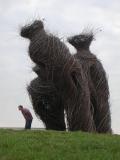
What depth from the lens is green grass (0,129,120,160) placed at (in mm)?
12688

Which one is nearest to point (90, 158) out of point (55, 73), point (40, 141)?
point (40, 141)

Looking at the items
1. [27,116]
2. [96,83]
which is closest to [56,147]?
[27,116]

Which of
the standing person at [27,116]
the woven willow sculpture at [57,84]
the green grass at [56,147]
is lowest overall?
the green grass at [56,147]

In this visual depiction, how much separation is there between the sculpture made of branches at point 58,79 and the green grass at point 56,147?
7.02 meters

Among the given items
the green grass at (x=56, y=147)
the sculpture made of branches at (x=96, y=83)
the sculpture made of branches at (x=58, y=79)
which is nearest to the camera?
the green grass at (x=56, y=147)

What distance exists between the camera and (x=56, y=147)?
13.9 meters

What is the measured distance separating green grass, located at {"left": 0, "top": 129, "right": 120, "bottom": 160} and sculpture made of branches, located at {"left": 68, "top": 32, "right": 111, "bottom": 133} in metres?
9.50

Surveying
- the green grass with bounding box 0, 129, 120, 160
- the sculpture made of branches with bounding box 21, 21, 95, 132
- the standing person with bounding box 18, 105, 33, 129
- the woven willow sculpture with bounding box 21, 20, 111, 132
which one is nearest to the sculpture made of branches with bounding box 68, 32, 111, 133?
the woven willow sculpture with bounding box 21, 20, 111, 132

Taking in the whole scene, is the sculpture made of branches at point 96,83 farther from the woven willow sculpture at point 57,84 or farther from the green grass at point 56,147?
the green grass at point 56,147

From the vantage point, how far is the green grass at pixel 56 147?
1269 cm

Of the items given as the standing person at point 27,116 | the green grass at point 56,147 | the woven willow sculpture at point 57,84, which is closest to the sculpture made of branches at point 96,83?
the woven willow sculpture at point 57,84

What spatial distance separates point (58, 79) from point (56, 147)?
9821 mm

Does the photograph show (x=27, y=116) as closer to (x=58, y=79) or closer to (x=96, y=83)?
(x=58, y=79)

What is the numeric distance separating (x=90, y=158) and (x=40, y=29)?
494 inches
